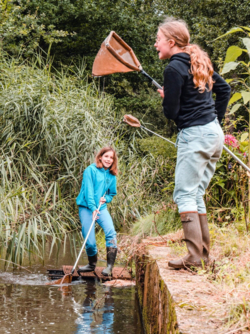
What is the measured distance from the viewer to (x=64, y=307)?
4129mm

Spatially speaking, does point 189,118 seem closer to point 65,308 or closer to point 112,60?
point 112,60

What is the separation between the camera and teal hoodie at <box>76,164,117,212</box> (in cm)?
556

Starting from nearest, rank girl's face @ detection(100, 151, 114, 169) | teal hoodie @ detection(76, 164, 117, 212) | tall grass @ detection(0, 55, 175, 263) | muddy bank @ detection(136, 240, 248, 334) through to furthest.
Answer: muddy bank @ detection(136, 240, 248, 334) → teal hoodie @ detection(76, 164, 117, 212) → girl's face @ detection(100, 151, 114, 169) → tall grass @ detection(0, 55, 175, 263)

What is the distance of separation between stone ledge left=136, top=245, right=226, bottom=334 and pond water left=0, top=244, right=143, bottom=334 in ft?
1.69

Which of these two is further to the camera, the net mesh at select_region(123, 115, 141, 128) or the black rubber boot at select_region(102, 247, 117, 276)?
the net mesh at select_region(123, 115, 141, 128)

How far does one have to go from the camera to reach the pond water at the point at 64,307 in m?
3.55

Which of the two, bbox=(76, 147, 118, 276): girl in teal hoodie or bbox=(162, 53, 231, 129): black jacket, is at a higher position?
bbox=(162, 53, 231, 129): black jacket

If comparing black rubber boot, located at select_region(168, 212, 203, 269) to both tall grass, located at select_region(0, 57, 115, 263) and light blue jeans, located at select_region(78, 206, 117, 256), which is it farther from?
tall grass, located at select_region(0, 57, 115, 263)

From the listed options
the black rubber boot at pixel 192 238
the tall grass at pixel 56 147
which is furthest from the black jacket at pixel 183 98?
the tall grass at pixel 56 147

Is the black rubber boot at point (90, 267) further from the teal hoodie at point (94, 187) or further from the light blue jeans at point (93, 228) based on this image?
the teal hoodie at point (94, 187)

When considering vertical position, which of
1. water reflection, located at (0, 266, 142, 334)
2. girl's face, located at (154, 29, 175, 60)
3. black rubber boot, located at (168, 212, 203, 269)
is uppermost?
girl's face, located at (154, 29, 175, 60)

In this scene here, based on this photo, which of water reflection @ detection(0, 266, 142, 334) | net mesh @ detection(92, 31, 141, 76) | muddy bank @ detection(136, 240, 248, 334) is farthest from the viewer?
net mesh @ detection(92, 31, 141, 76)

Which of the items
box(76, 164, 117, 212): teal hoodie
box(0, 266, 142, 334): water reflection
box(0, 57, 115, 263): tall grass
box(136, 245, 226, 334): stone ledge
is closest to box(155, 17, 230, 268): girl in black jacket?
box(136, 245, 226, 334): stone ledge

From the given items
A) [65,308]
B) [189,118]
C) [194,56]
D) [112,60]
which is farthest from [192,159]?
[65,308]
